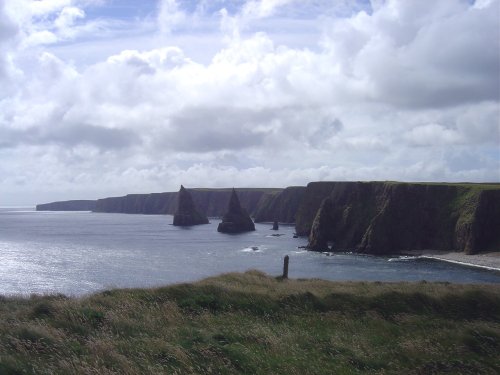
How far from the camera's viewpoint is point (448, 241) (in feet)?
366

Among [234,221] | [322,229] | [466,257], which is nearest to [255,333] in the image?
[466,257]

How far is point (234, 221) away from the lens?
17412cm

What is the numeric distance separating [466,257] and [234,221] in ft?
292

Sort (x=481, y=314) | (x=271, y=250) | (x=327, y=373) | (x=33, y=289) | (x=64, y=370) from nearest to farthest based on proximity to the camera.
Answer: (x=64, y=370) → (x=327, y=373) → (x=481, y=314) → (x=33, y=289) → (x=271, y=250)

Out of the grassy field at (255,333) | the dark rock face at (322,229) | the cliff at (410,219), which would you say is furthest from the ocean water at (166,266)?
the grassy field at (255,333)

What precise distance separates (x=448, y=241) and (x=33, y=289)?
87302 mm

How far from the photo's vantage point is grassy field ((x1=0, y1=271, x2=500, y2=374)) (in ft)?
33.9

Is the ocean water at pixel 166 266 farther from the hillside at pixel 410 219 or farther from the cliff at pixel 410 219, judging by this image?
the hillside at pixel 410 219

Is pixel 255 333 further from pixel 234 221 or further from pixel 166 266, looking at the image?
pixel 234 221

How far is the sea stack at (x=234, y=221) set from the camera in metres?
171

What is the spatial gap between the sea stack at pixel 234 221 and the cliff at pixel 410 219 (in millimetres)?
48409

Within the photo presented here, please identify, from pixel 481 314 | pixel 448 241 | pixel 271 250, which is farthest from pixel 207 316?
pixel 448 241

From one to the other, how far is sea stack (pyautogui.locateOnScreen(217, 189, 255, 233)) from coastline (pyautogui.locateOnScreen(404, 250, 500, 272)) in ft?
236

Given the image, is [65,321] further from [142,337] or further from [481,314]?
[481,314]
